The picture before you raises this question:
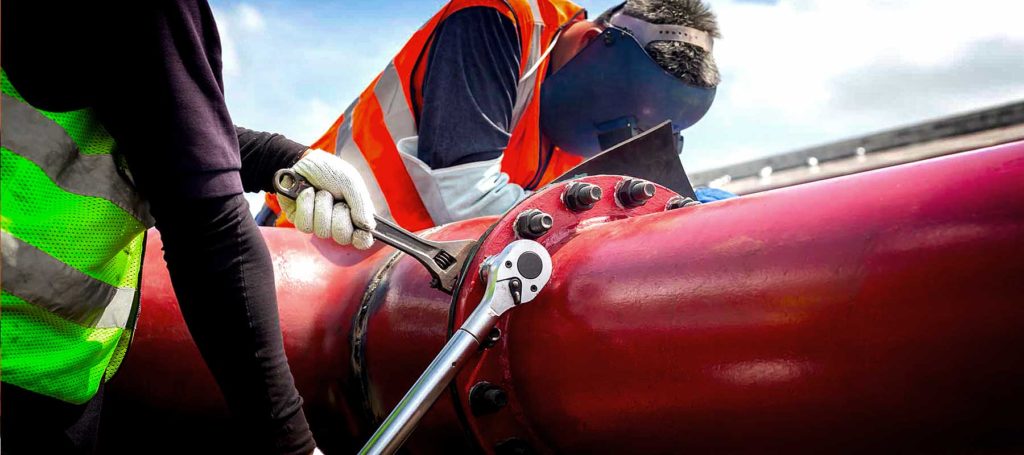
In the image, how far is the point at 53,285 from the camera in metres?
0.90

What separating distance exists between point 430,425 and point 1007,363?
78 centimetres

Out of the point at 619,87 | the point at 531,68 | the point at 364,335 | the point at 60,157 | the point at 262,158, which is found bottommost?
the point at 364,335

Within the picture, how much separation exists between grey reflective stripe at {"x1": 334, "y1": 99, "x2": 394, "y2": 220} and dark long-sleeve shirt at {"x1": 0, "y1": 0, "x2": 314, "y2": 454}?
1.28 m

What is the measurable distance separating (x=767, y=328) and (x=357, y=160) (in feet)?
5.47

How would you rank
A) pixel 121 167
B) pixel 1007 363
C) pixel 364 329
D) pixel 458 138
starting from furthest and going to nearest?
pixel 458 138 → pixel 364 329 → pixel 121 167 → pixel 1007 363

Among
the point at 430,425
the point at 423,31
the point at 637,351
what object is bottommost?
the point at 430,425

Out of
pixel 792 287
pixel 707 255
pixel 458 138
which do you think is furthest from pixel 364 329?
pixel 458 138

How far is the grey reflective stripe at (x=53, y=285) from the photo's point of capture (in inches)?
33.8

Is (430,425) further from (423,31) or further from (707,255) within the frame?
(423,31)

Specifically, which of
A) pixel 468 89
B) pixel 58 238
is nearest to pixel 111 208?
pixel 58 238

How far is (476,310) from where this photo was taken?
3.39ft

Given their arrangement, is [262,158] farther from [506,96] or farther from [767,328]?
[506,96]

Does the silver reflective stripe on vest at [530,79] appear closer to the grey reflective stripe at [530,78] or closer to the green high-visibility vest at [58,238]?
the grey reflective stripe at [530,78]

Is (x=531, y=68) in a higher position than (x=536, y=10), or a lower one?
lower
